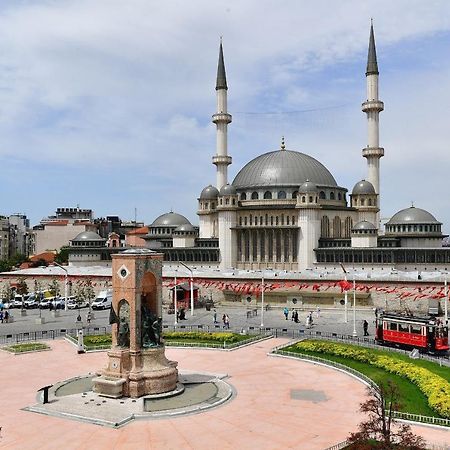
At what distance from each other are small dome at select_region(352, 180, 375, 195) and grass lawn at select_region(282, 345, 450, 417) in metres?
45.6

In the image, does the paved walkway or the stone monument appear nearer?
the paved walkway

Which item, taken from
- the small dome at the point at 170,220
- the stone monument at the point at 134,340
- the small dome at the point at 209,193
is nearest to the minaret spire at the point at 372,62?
the small dome at the point at 209,193

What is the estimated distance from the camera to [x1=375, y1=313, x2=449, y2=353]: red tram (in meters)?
32.7

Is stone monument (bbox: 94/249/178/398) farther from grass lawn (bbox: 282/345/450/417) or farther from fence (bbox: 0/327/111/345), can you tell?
fence (bbox: 0/327/111/345)

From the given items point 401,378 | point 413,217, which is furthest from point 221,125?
point 401,378

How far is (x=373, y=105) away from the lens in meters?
75.8

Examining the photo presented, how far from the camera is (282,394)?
24.7 metres

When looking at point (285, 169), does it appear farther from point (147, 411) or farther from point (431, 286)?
point (147, 411)

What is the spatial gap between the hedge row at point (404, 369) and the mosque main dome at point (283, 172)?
4559 centimetres

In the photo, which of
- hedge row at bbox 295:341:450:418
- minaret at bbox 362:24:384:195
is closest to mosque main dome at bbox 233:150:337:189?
minaret at bbox 362:24:384:195

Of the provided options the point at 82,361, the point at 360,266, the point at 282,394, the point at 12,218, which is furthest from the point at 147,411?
the point at 12,218

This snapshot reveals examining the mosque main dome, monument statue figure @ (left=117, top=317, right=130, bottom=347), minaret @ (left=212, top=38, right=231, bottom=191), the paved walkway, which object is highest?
minaret @ (left=212, top=38, right=231, bottom=191)

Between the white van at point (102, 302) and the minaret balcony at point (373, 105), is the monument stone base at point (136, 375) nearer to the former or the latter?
the white van at point (102, 302)

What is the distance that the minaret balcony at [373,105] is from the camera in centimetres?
7569
